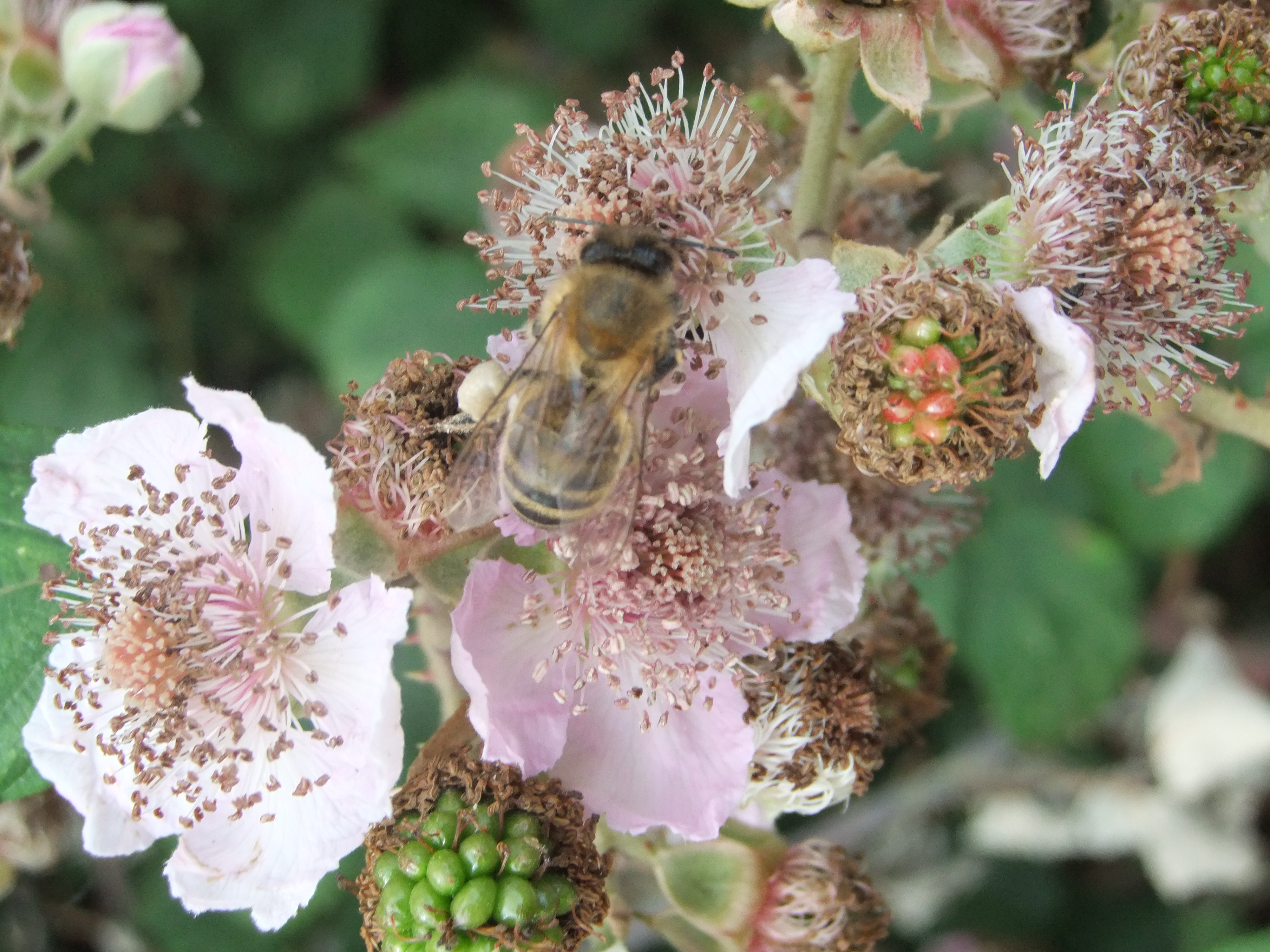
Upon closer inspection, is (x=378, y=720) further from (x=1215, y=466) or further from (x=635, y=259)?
(x=1215, y=466)

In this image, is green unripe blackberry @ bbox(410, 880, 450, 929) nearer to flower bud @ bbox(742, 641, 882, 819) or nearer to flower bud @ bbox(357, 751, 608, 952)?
flower bud @ bbox(357, 751, 608, 952)

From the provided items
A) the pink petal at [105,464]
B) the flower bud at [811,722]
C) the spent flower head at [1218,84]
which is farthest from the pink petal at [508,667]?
the spent flower head at [1218,84]

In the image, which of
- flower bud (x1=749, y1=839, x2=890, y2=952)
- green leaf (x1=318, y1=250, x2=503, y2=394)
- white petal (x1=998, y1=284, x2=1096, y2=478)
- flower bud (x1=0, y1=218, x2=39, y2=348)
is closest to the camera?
white petal (x1=998, y1=284, x2=1096, y2=478)

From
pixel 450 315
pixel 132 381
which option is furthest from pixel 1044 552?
pixel 132 381

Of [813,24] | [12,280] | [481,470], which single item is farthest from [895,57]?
[12,280]

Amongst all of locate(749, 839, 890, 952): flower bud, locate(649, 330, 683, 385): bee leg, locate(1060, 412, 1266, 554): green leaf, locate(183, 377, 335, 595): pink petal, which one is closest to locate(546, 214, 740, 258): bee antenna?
locate(649, 330, 683, 385): bee leg

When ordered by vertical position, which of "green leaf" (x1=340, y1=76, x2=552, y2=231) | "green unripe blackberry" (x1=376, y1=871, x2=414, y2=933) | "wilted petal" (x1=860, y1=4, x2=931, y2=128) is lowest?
"green leaf" (x1=340, y1=76, x2=552, y2=231)
